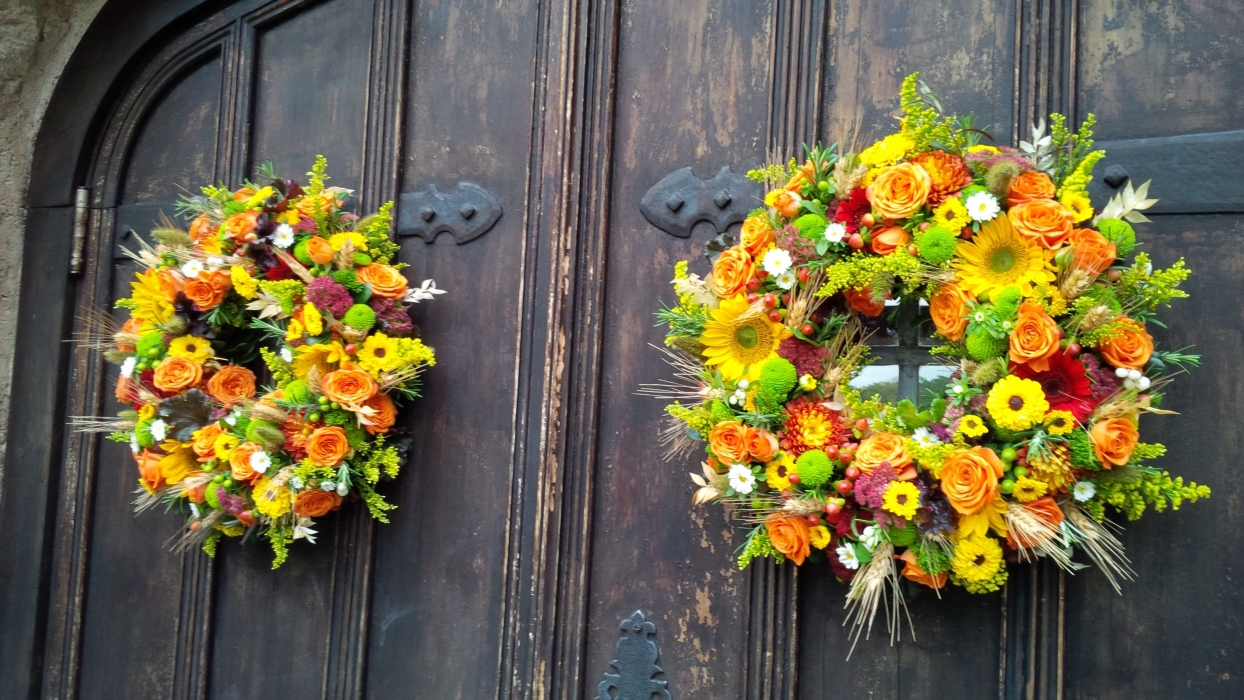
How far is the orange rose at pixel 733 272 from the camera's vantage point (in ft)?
4.42

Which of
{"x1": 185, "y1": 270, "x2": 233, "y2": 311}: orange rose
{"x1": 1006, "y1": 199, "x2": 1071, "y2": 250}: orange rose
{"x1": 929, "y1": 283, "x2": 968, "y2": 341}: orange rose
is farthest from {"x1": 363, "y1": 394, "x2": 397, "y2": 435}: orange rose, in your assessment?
{"x1": 1006, "y1": 199, "x2": 1071, "y2": 250}: orange rose

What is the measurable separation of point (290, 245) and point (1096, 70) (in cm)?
128

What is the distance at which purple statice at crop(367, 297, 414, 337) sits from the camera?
1614 millimetres

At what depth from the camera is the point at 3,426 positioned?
6.44 feet

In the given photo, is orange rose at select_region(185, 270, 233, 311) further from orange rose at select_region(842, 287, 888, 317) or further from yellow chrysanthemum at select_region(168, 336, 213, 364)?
orange rose at select_region(842, 287, 888, 317)

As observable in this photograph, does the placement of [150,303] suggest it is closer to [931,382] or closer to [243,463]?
[243,463]

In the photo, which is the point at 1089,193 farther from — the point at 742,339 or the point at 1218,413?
the point at 742,339

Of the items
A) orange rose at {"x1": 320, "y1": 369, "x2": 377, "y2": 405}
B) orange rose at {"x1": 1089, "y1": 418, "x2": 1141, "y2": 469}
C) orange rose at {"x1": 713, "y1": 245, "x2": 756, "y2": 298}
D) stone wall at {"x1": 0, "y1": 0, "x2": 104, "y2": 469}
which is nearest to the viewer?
orange rose at {"x1": 1089, "y1": 418, "x2": 1141, "y2": 469}

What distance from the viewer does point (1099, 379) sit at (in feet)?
3.89

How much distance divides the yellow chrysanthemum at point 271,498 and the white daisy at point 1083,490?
3.74ft

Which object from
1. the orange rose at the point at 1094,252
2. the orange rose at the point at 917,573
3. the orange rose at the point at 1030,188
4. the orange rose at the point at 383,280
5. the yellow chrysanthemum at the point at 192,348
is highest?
the orange rose at the point at 1030,188

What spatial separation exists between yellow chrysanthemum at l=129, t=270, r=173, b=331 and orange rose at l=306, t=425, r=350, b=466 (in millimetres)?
385

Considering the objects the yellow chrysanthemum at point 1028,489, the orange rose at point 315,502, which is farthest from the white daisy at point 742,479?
the orange rose at point 315,502

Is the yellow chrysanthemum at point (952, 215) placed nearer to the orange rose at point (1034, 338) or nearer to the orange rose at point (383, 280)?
the orange rose at point (1034, 338)
